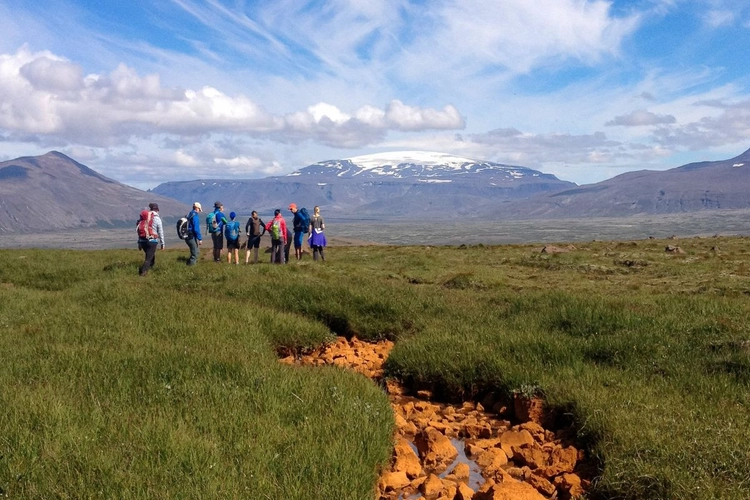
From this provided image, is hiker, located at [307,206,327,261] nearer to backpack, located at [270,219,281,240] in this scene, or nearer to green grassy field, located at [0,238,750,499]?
backpack, located at [270,219,281,240]

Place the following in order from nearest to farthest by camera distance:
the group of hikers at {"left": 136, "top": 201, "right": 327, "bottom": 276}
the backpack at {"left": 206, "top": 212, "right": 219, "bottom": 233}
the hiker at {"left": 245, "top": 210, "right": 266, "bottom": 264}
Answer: the group of hikers at {"left": 136, "top": 201, "right": 327, "bottom": 276}
the backpack at {"left": 206, "top": 212, "right": 219, "bottom": 233}
the hiker at {"left": 245, "top": 210, "right": 266, "bottom": 264}

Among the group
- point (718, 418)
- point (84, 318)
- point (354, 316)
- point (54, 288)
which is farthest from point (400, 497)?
point (54, 288)

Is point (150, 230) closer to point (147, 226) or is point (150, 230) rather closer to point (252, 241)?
point (147, 226)

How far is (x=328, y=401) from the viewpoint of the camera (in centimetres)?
668

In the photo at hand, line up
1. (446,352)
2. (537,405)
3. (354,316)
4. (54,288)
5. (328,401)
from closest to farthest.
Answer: (328,401)
(537,405)
(446,352)
(354,316)
(54,288)

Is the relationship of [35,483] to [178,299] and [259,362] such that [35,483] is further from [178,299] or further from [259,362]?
[178,299]

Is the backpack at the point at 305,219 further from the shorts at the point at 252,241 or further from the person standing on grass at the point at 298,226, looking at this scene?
the shorts at the point at 252,241

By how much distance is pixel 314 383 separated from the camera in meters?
7.19

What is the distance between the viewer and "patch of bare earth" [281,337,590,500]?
215 inches

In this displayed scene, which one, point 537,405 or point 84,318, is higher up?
point 84,318

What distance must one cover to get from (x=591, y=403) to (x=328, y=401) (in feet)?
10.5

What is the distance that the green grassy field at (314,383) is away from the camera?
4965mm

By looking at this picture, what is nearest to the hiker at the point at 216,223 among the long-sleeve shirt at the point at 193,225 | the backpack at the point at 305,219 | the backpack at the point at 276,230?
the long-sleeve shirt at the point at 193,225

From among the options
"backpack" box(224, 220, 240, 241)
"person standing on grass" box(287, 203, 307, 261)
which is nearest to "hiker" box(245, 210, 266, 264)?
"backpack" box(224, 220, 240, 241)
